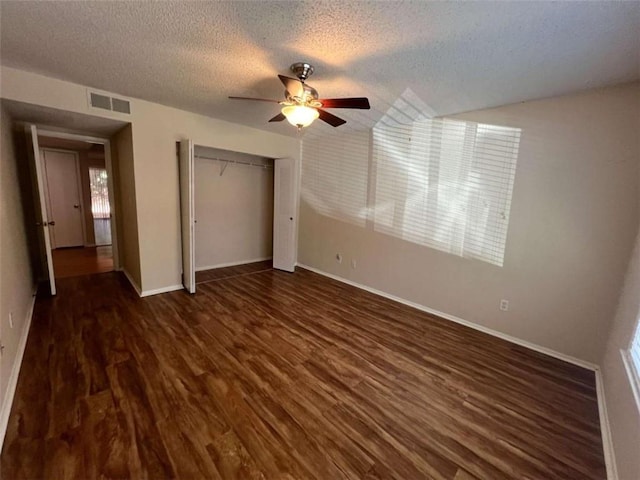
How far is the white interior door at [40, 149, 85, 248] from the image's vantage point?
5477mm

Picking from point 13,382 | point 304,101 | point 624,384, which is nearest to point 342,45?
point 304,101

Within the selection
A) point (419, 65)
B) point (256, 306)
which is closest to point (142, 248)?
point (256, 306)

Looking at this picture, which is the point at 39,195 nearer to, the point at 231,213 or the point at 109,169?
the point at 109,169

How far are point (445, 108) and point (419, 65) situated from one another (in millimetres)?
1078

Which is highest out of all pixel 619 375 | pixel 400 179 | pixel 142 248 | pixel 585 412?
pixel 400 179

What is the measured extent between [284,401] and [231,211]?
3729 millimetres

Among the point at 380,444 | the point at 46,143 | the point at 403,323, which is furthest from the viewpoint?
the point at 46,143

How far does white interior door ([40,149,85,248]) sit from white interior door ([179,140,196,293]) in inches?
156

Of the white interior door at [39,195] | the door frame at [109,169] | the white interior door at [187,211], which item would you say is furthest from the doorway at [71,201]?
the white interior door at [187,211]

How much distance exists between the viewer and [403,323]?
3.13 m

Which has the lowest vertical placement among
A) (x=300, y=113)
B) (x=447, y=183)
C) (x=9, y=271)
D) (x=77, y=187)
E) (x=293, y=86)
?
(x=9, y=271)

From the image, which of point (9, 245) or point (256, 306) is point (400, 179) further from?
point (9, 245)

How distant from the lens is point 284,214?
186 inches

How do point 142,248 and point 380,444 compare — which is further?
point 142,248
